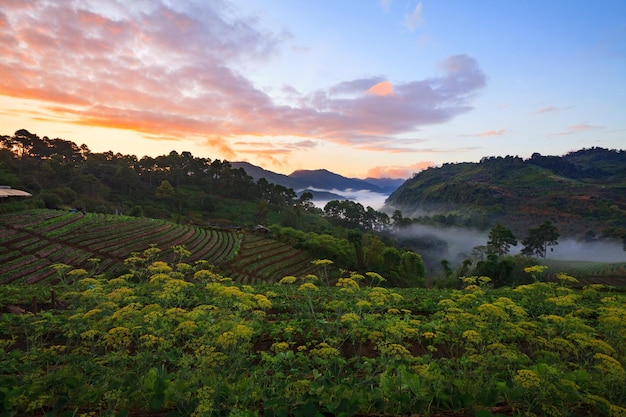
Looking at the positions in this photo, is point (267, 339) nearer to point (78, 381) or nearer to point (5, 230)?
point (78, 381)

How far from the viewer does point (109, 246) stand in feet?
117

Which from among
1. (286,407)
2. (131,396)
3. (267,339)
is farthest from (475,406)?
(267,339)

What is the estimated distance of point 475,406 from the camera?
3982 mm

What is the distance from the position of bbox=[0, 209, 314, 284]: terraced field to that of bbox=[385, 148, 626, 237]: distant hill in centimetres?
10162

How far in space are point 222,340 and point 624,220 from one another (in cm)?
14705

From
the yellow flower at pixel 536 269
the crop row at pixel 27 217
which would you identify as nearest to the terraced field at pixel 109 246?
the crop row at pixel 27 217

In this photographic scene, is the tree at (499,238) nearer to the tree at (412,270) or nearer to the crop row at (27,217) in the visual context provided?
the tree at (412,270)

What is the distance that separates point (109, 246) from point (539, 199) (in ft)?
523

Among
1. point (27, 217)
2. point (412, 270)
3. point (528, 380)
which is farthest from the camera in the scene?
point (412, 270)

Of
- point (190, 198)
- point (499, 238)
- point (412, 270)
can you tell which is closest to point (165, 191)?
point (190, 198)

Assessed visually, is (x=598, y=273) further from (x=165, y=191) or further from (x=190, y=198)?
(x=165, y=191)

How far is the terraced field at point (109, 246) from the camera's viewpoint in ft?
95.2

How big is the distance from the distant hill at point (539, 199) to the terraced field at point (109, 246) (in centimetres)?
10162

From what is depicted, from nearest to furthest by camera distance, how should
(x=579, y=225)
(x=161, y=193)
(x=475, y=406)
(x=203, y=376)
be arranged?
(x=475, y=406) < (x=203, y=376) < (x=161, y=193) < (x=579, y=225)
